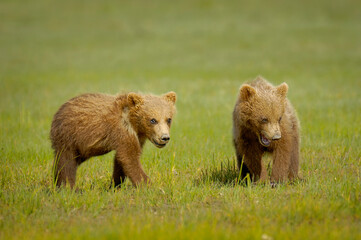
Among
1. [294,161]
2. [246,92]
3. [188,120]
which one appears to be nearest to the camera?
[246,92]

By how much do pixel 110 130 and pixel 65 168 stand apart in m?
0.86

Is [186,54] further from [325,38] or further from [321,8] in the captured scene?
[321,8]

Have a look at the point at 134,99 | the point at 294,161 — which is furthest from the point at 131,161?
the point at 294,161

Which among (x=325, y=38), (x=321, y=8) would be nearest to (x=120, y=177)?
(x=325, y=38)

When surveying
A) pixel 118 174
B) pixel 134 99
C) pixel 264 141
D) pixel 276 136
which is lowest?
pixel 118 174

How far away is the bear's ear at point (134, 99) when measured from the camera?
7.19m

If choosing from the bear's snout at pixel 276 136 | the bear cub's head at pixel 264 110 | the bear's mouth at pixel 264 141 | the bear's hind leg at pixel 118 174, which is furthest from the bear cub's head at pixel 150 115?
the bear's snout at pixel 276 136

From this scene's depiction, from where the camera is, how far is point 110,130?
714 cm

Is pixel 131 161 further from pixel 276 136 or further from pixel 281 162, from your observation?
pixel 281 162

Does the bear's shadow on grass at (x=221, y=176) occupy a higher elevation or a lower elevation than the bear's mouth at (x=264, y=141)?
lower

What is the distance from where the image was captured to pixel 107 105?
7387mm

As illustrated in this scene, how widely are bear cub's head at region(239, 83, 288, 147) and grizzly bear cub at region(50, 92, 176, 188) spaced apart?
44.0 inches

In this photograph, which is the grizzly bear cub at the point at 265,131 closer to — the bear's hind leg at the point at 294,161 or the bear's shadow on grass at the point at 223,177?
the bear's hind leg at the point at 294,161

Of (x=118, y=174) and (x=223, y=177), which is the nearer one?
(x=118, y=174)
